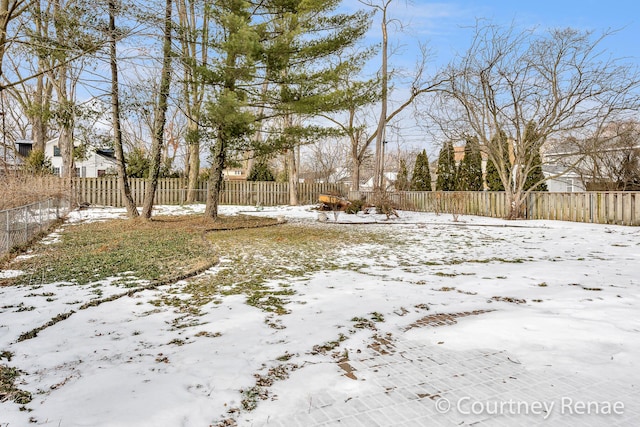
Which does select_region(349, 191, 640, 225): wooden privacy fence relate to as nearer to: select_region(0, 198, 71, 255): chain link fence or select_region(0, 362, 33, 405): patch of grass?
select_region(0, 198, 71, 255): chain link fence

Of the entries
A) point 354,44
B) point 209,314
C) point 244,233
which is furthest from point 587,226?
point 209,314

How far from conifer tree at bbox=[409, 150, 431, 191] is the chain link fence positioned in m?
19.1

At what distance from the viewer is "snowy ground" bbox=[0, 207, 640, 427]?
1.96 meters

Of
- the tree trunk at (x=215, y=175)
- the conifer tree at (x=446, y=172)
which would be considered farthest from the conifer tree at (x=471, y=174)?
the tree trunk at (x=215, y=175)

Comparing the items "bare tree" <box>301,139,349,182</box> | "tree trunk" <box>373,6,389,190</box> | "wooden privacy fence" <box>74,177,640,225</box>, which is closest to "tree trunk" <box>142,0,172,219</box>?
"wooden privacy fence" <box>74,177,640,225</box>

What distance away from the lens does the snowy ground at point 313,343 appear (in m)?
1.96

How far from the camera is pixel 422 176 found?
23828 millimetres

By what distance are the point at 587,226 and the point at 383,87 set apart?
8343 millimetres

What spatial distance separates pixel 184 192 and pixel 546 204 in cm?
1787

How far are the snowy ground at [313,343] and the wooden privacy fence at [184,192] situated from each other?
16204 mm

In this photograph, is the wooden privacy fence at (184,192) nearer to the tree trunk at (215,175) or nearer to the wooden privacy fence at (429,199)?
the wooden privacy fence at (429,199)

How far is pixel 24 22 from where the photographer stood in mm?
7215

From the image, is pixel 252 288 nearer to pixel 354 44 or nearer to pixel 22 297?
pixel 22 297

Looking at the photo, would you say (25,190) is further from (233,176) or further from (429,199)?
(233,176)
